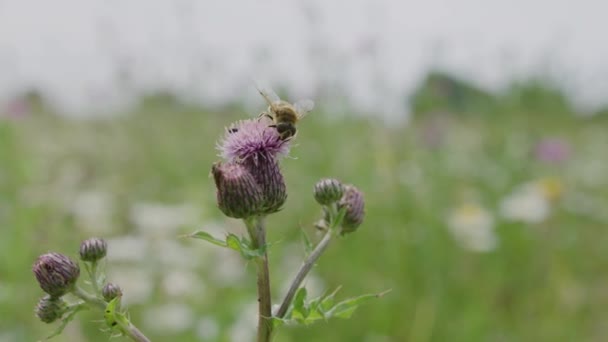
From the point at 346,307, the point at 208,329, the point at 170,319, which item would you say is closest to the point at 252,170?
the point at 346,307

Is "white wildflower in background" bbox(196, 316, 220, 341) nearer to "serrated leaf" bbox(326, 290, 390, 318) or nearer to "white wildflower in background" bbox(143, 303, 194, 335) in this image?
"white wildflower in background" bbox(143, 303, 194, 335)

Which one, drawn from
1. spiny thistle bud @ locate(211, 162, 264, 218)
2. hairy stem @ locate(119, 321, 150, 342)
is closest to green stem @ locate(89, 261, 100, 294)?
hairy stem @ locate(119, 321, 150, 342)

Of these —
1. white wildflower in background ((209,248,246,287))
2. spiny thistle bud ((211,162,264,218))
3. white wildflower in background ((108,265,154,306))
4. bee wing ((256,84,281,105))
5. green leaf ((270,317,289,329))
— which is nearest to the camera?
green leaf ((270,317,289,329))

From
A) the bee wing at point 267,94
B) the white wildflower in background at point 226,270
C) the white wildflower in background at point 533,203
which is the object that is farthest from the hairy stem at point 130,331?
the white wildflower in background at point 533,203

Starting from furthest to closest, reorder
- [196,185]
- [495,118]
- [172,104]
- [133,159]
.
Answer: [172,104], [495,118], [133,159], [196,185]

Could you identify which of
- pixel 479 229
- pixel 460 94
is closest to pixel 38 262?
pixel 479 229

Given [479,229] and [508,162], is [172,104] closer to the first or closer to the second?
[508,162]

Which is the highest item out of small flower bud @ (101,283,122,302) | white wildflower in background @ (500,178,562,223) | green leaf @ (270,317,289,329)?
white wildflower in background @ (500,178,562,223)
